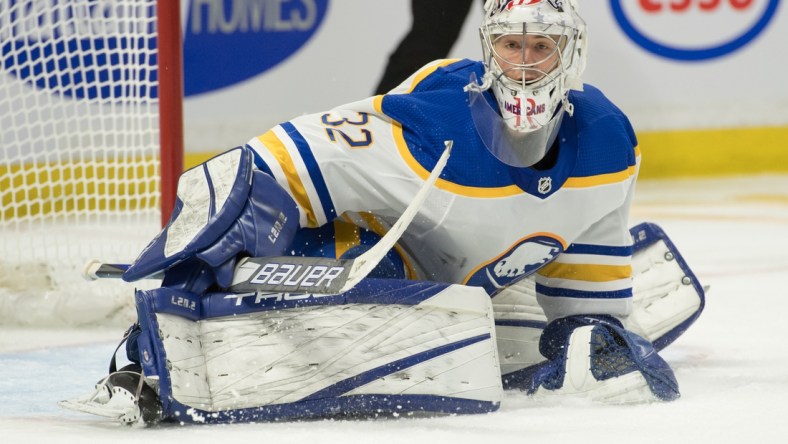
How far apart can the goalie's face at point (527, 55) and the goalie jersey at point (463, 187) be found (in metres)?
0.08

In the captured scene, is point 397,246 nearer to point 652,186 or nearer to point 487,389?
point 487,389

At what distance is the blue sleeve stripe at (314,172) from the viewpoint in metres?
2.20

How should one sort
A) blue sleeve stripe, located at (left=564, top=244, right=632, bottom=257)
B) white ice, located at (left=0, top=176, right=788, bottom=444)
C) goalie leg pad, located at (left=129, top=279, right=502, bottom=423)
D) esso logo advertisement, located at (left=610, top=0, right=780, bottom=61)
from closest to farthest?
white ice, located at (left=0, top=176, right=788, bottom=444) → goalie leg pad, located at (left=129, top=279, right=502, bottom=423) → blue sleeve stripe, located at (left=564, top=244, right=632, bottom=257) → esso logo advertisement, located at (left=610, top=0, right=780, bottom=61)

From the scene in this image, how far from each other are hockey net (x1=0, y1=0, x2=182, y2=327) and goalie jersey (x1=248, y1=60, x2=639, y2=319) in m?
1.30

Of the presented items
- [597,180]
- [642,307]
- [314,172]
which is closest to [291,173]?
[314,172]

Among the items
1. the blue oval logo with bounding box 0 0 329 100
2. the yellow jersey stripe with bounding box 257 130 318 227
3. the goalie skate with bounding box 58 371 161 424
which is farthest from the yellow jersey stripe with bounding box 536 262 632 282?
the blue oval logo with bounding box 0 0 329 100

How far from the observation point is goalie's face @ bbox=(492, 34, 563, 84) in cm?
225

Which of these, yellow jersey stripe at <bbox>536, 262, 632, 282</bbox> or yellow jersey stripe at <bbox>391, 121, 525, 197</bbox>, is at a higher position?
yellow jersey stripe at <bbox>391, 121, 525, 197</bbox>

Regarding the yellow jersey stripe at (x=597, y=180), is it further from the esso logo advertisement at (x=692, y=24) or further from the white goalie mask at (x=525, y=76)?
the esso logo advertisement at (x=692, y=24)

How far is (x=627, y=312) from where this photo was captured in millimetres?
2480

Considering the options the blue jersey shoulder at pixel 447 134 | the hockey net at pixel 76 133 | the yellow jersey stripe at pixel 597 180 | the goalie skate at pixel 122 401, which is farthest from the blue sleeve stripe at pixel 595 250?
the hockey net at pixel 76 133

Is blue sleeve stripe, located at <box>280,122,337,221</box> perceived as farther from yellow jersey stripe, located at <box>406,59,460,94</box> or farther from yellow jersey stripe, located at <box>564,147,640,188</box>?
yellow jersey stripe, located at <box>564,147,640,188</box>

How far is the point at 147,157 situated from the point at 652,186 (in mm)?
2579

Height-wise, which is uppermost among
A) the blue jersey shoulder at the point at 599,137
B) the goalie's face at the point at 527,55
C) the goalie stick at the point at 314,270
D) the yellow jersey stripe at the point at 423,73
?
the goalie's face at the point at 527,55
